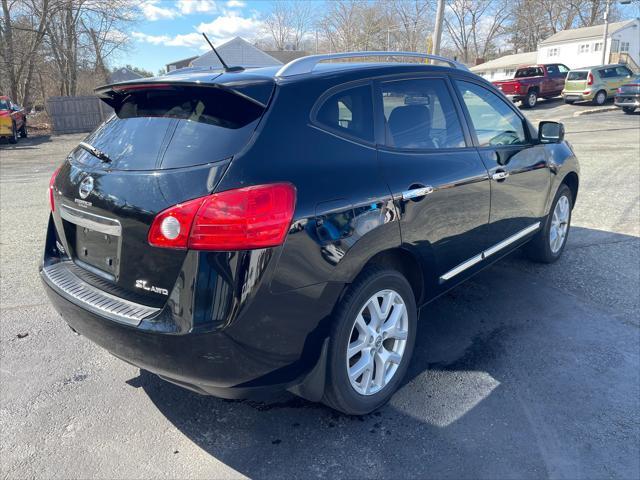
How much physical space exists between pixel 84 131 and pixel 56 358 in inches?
906

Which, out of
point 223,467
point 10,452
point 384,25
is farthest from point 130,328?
point 384,25

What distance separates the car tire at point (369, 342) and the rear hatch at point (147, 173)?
858 mm

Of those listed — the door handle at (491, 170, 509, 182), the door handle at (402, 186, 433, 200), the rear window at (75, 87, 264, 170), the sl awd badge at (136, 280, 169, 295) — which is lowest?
the sl awd badge at (136, 280, 169, 295)

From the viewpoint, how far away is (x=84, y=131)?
23.7 meters

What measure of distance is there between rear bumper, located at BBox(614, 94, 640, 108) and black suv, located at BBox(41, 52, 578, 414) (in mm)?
21362

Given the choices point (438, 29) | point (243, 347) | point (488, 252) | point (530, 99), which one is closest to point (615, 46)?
point (530, 99)

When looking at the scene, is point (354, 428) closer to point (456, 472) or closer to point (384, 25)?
point (456, 472)

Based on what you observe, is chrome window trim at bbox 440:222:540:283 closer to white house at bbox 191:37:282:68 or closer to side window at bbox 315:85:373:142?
side window at bbox 315:85:373:142

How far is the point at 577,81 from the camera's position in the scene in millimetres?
23828

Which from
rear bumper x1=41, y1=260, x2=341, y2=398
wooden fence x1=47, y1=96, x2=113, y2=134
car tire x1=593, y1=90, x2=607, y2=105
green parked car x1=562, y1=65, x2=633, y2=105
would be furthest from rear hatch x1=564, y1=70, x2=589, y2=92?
rear bumper x1=41, y1=260, x2=341, y2=398

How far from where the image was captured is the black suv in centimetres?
213

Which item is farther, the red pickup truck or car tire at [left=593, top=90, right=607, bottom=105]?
the red pickup truck

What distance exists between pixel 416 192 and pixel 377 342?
86 cm

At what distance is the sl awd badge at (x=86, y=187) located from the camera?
2527 millimetres
